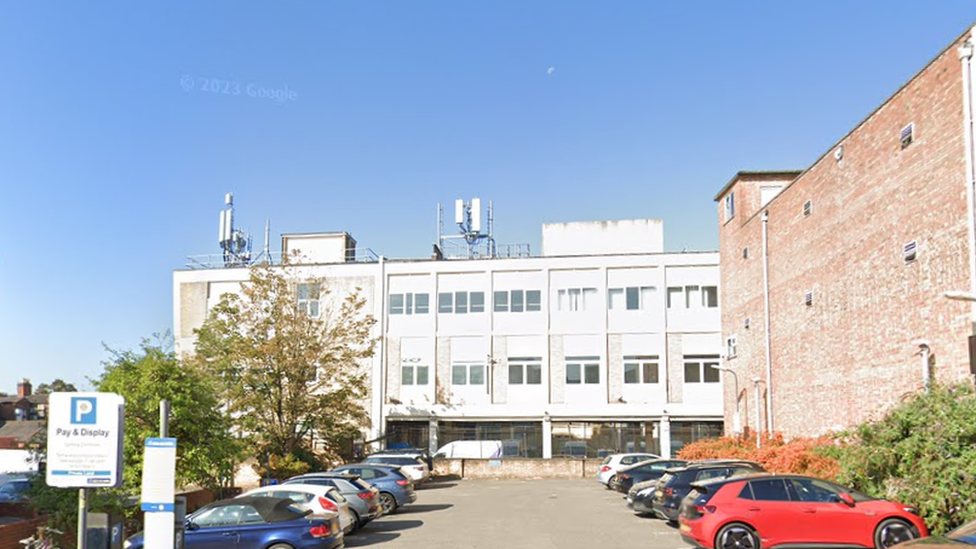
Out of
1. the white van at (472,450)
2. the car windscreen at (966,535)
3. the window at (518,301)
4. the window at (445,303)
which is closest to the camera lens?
the car windscreen at (966,535)

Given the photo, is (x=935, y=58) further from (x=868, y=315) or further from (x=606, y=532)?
(x=606, y=532)

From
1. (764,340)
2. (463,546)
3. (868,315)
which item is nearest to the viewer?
(463,546)

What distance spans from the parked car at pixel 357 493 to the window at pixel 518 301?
27.1 metres

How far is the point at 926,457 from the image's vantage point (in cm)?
1720

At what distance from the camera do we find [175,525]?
39.5 ft

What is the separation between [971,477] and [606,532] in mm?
7931

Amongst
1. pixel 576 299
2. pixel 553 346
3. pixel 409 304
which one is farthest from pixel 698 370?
pixel 409 304

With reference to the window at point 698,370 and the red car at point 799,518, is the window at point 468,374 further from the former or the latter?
the red car at point 799,518

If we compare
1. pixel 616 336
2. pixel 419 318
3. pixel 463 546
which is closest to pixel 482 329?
pixel 419 318

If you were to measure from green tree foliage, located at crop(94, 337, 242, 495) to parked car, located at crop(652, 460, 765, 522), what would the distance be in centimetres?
1085

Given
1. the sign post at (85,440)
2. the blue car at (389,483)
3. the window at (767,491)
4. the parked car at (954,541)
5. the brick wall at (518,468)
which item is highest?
the sign post at (85,440)

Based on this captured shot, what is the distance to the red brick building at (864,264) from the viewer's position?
20719 mm

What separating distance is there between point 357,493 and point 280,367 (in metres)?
17.4

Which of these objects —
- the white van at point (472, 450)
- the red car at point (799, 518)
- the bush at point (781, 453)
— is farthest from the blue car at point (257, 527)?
the white van at point (472, 450)
